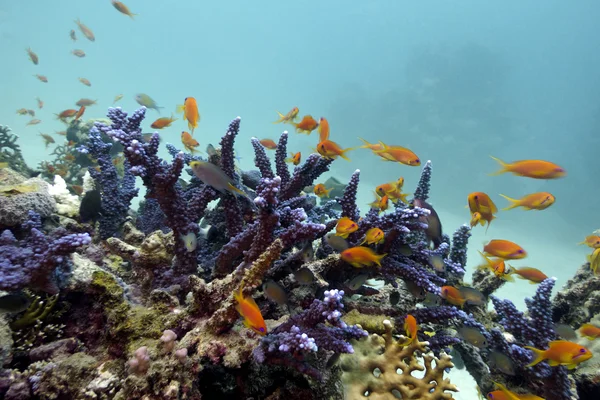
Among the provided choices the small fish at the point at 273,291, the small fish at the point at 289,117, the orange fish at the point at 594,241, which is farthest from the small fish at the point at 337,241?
the orange fish at the point at 594,241

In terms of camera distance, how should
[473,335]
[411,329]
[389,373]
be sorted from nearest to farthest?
[389,373] → [411,329] → [473,335]

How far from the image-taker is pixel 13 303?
1993 millimetres

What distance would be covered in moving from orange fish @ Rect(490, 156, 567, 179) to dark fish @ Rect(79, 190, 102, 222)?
4666mm

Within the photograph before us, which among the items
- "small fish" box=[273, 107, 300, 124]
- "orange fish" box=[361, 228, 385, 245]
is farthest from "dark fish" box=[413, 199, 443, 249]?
"small fish" box=[273, 107, 300, 124]

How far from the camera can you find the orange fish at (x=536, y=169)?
3832 millimetres

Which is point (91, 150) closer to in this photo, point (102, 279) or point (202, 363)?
point (102, 279)

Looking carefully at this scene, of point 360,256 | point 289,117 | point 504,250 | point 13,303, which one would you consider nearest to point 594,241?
point 504,250

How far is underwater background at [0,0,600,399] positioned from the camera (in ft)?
111

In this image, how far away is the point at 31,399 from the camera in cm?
173

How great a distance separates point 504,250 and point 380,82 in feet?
227

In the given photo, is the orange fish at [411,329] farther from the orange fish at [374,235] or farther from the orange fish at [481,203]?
the orange fish at [481,203]

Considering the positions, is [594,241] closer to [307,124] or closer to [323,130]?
[323,130]

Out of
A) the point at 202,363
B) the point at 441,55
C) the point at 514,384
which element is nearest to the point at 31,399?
the point at 202,363

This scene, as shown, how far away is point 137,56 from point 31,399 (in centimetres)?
14867
